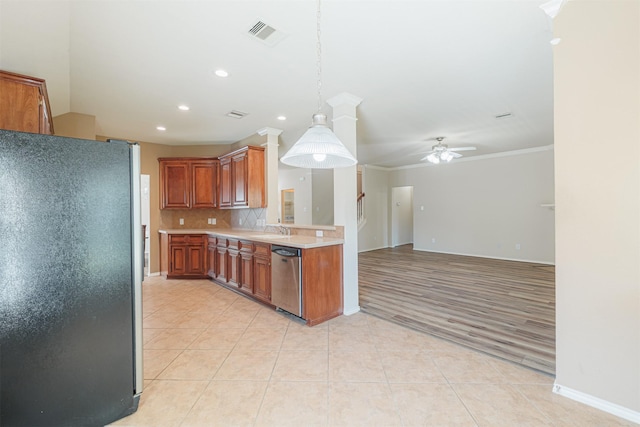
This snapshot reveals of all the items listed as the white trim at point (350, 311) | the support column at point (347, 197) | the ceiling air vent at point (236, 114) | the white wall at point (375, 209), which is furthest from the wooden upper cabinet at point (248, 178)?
the white wall at point (375, 209)

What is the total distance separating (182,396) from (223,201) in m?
3.74

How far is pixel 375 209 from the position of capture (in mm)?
8211

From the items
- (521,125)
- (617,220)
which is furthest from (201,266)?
(521,125)

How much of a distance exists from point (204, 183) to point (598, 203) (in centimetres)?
536

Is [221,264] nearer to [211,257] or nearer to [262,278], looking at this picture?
[211,257]

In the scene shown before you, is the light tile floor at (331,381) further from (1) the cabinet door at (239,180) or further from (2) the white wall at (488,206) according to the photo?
(2) the white wall at (488,206)

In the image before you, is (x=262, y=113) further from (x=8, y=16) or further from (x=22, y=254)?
(x=22, y=254)

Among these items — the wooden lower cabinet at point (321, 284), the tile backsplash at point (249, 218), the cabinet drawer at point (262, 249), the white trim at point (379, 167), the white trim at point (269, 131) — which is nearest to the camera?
the wooden lower cabinet at point (321, 284)

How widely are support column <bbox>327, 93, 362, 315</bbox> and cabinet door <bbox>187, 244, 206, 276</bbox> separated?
9.47 feet

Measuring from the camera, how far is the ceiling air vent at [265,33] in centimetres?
201

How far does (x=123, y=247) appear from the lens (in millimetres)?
1635

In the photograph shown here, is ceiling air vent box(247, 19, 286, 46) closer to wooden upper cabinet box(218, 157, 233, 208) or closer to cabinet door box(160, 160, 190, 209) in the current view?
wooden upper cabinet box(218, 157, 233, 208)

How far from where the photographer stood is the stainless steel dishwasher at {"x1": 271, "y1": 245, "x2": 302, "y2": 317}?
2945mm

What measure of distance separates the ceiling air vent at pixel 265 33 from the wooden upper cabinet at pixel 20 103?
186cm
